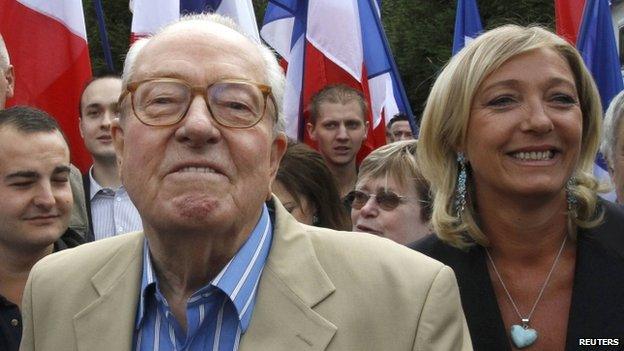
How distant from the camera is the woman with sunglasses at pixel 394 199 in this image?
430cm

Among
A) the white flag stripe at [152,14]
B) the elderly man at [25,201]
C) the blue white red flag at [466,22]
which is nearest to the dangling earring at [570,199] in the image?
the elderly man at [25,201]

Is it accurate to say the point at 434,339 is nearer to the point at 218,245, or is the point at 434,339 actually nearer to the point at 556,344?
the point at 218,245

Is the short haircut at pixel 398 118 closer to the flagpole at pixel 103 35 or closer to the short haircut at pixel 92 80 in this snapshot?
the flagpole at pixel 103 35

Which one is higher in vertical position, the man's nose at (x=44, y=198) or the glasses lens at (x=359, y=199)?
the man's nose at (x=44, y=198)

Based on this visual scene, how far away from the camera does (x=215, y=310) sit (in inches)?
95.7

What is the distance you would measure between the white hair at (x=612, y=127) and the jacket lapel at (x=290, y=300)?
254 cm

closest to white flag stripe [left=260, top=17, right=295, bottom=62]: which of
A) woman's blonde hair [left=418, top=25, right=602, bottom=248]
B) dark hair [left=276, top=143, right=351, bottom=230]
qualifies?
dark hair [left=276, top=143, right=351, bottom=230]

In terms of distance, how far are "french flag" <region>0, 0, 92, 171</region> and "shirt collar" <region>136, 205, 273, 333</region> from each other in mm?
3653

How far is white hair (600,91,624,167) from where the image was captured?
4.62 metres

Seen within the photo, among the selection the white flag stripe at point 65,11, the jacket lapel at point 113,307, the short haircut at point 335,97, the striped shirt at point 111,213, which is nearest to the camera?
the jacket lapel at point 113,307

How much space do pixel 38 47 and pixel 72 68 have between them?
237 millimetres

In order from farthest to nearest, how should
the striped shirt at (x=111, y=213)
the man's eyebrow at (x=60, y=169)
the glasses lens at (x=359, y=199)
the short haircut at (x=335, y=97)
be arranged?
the short haircut at (x=335, y=97) → the striped shirt at (x=111, y=213) → the glasses lens at (x=359, y=199) → the man's eyebrow at (x=60, y=169)

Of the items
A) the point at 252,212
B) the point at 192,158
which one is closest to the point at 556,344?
the point at 252,212

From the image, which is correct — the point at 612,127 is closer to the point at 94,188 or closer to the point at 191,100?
the point at 94,188
